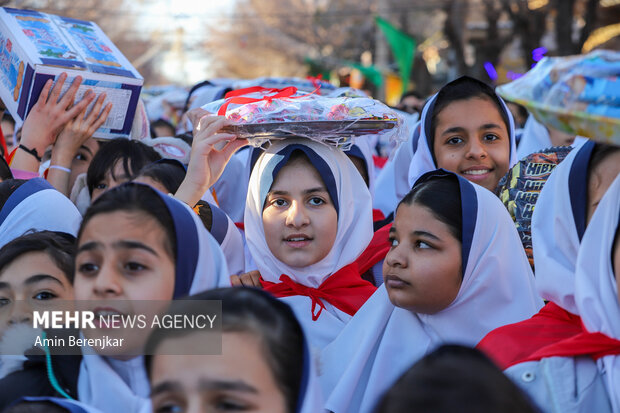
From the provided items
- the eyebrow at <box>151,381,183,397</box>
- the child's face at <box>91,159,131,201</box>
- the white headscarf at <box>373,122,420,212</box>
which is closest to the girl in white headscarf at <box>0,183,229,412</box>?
the eyebrow at <box>151,381,183,397</box>

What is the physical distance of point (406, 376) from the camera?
1596mm

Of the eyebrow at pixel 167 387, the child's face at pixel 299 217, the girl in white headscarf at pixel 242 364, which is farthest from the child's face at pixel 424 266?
the eyebrow at pixel 167 387

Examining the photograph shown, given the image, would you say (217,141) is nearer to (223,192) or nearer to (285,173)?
(285,173)

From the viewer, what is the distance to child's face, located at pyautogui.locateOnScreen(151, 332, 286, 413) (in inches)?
75.0

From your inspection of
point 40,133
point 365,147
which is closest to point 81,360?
point 40,133

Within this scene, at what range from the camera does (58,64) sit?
3.97 meters

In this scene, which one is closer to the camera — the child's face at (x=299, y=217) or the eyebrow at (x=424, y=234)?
the eyebrow at (x=424, y=234)

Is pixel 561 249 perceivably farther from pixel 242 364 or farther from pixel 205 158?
pixel 205 158

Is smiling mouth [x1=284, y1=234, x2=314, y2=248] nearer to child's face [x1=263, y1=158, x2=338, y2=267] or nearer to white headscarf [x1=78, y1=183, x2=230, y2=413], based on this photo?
child's face [x1=263, y1=158, x2=338, y2=267]

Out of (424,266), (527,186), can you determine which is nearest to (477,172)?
(527,186)

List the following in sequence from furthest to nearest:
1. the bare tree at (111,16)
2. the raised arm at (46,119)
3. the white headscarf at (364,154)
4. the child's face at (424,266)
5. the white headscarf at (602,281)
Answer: the bare tree at (111,16) < the white headscarf at (364,154) < the raised arm at (46,119) < the child's face at (424,266) < the white headscarf at (602,281)

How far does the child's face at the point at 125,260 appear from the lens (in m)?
2.36

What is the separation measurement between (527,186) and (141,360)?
198 cm

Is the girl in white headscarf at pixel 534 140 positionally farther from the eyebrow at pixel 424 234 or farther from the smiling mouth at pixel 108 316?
the smiling mouth at pixel 108 316
